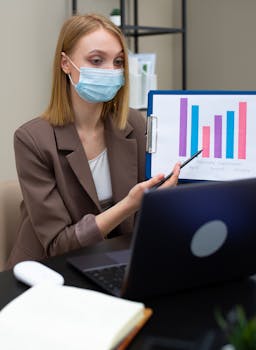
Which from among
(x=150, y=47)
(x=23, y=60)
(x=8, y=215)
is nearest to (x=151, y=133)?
(x=8, y=215)

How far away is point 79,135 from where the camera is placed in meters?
1.53

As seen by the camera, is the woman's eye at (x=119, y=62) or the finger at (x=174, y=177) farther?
the woman's eye at (x=119, y=62)

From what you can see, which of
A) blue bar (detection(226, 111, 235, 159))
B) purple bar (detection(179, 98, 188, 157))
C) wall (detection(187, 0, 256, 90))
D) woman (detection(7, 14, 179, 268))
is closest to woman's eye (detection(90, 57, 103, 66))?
woman (detection(7, 14, 179, 268))

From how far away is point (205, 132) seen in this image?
1313mm

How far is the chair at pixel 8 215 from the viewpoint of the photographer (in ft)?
4.68

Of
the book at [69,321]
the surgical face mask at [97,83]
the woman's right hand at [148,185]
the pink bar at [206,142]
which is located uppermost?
the surgical face mask at [97,83]

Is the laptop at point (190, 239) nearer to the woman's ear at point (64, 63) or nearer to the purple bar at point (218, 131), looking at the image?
the purple bar at point (218, 131)

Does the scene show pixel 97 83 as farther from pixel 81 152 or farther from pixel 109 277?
pixel 109 277

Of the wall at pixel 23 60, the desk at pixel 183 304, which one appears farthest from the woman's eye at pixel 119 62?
the wall at pixel 23 60

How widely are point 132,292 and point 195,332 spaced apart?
0.40 feet

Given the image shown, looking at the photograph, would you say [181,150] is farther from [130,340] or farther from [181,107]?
[130,340]

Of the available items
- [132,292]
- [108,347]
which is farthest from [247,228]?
[108,347]

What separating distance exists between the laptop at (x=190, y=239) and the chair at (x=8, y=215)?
1.87ft

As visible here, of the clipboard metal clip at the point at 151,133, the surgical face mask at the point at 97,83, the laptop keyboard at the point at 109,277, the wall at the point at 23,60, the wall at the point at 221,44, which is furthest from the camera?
the wall at the point at 221,44
